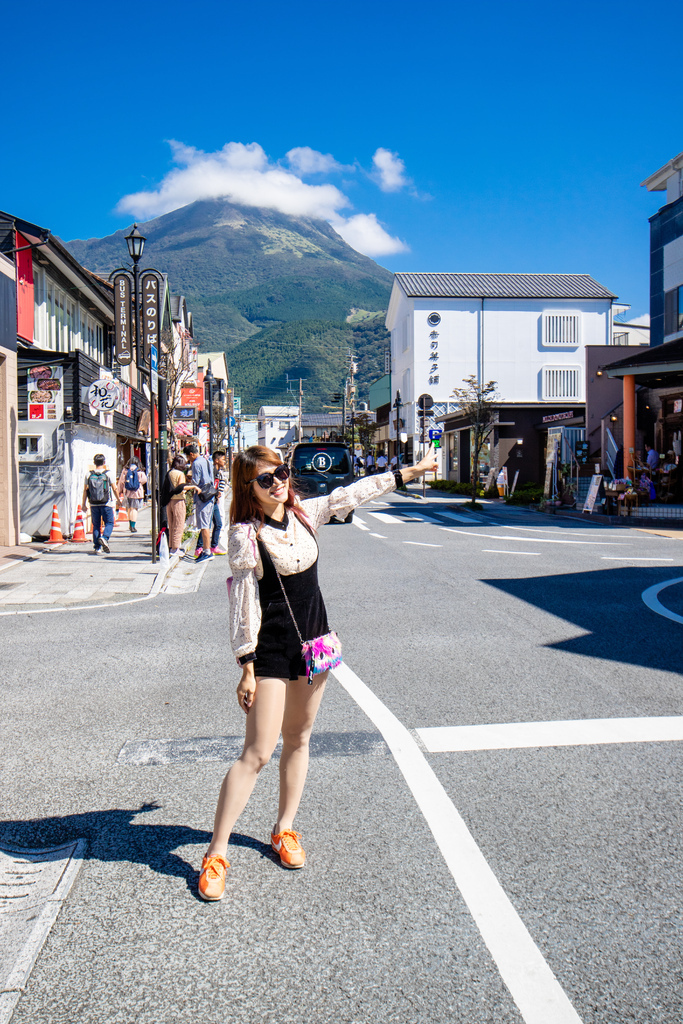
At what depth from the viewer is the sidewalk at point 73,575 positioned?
1034 cm

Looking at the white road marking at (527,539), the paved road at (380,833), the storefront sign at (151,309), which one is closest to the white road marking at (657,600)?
the paved road at (380,833)

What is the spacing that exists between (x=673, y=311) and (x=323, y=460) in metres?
14.5

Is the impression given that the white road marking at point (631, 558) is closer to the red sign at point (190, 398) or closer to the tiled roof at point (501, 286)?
the red sign at point (190, 398)

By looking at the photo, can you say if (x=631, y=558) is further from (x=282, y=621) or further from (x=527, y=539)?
(x=282, y=621)

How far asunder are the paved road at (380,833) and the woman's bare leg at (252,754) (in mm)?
231

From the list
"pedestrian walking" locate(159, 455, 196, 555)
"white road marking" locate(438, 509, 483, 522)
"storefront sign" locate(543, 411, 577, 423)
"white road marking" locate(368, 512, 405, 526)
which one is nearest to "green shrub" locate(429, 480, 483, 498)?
"storefront sign" locate(543, 411, 577, 423)

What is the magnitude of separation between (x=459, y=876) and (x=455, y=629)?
4802 millimetres

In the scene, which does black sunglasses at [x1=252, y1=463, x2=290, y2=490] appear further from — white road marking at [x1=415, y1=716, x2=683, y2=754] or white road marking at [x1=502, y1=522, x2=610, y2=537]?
white road marking at [x1=502, y1=522, x2=610, y2=537]

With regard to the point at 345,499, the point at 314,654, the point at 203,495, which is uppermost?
the point at 345,499

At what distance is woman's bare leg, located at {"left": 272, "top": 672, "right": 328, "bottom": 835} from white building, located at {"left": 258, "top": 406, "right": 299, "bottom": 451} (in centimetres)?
12946

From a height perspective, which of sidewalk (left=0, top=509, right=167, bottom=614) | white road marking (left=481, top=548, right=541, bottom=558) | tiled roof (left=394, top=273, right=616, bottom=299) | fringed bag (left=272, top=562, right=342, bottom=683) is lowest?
sidewalk (left=0, top=509, right=167, bottom=614)

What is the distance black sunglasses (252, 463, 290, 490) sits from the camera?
319cm

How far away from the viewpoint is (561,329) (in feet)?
193

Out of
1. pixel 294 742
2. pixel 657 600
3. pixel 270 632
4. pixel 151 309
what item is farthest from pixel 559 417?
pixel 270 632
